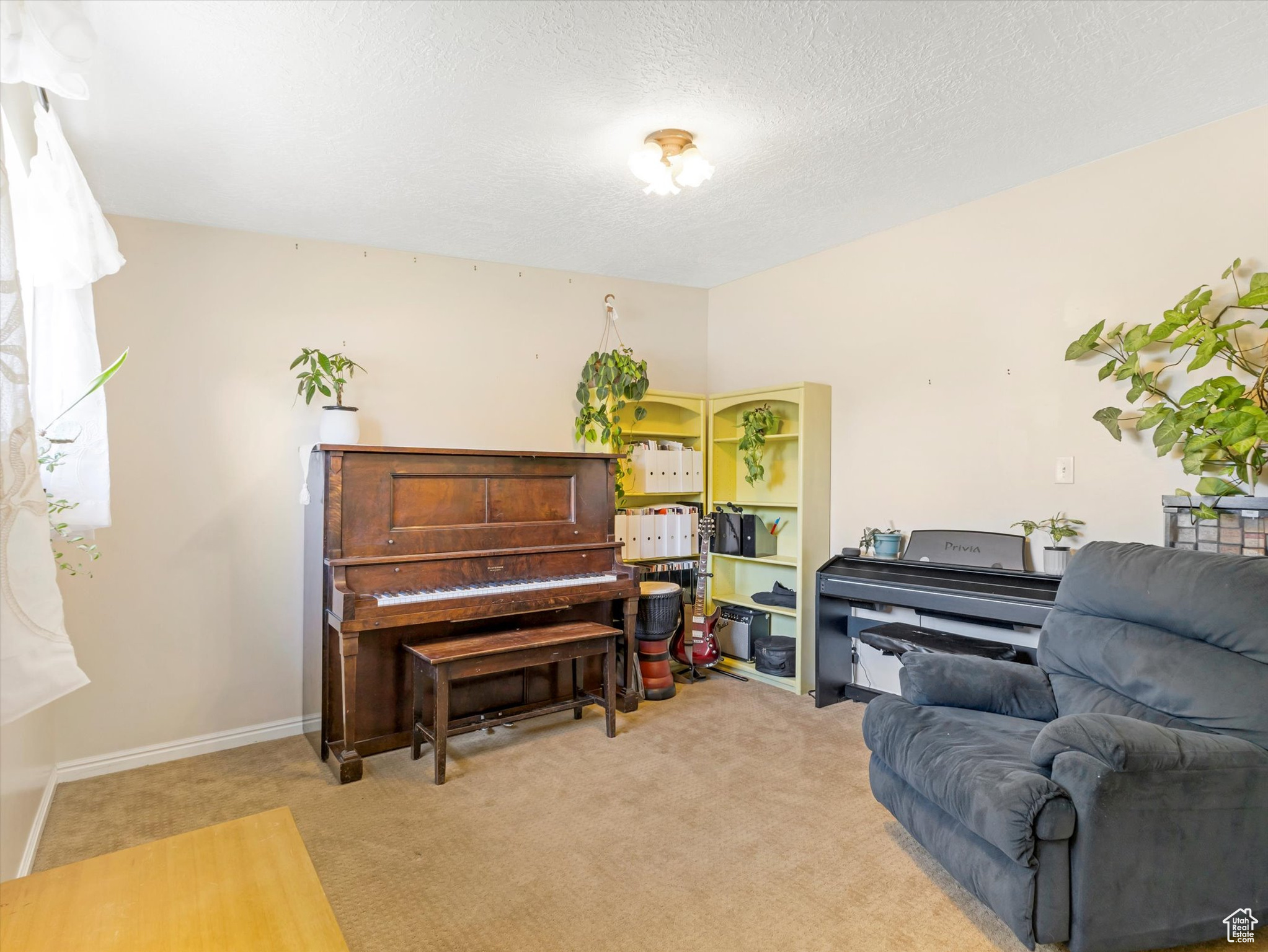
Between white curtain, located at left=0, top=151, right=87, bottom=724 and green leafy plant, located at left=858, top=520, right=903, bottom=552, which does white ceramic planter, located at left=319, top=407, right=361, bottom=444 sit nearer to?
white curtain, located at left=0, top=151, right=87, bottom=724

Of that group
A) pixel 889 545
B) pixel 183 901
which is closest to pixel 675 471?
pixel 889 545

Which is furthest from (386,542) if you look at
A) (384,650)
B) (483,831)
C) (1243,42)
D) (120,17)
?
(1243,42)

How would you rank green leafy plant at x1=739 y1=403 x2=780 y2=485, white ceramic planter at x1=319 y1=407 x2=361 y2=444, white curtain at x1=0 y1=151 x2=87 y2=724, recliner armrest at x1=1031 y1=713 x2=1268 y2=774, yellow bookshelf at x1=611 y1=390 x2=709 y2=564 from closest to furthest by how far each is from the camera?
white curtain at x1=0 y1=151 x2=87 y2=724 → recliner armrest at x1=1031 y1=713 x2=1268 y2=774 → white ceramic planter at x1=319 y1=407 x2=361 y2=444 → green leafy plant at x1=739 y1=403 x2=780 y2=485 → yellow bookshelf at x1=611 y1=390 x2=709 y2=564

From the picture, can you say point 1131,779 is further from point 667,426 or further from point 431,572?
point 667,426

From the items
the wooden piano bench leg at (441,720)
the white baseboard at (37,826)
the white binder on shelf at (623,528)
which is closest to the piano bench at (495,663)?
the wooden piano bench leg at (441,720)

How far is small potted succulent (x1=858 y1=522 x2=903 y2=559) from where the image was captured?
3600 millimetres

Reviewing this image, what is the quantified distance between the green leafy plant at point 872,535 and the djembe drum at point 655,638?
1.03 m

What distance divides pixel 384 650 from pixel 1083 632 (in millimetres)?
2680

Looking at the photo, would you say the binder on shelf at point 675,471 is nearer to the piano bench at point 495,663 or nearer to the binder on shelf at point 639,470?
the binder on shelf at point 639,470

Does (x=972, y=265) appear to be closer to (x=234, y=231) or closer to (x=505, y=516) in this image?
(x=505, y=516)

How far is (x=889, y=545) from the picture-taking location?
3605 mm

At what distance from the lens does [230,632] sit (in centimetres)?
331

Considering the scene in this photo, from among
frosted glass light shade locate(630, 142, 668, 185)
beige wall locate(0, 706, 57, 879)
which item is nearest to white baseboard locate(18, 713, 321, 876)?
beige wall locate(0, 706, 57, 879)

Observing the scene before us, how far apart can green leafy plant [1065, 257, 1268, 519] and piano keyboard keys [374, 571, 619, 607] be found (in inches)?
89.4
